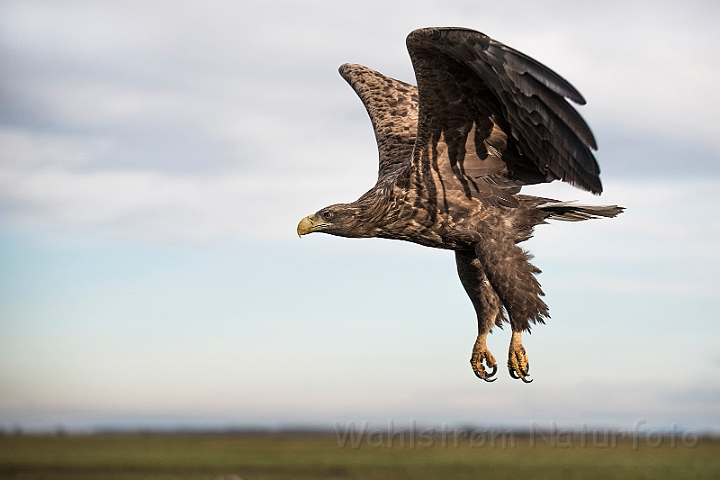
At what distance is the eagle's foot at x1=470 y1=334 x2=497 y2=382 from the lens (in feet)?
32.2

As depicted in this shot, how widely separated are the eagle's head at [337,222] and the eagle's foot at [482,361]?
1696 mm

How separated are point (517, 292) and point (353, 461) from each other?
99.9 m

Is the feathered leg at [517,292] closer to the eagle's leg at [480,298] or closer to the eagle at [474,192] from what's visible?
the eagle at [474,192]

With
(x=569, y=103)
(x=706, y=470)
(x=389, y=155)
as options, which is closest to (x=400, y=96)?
(x=389, y=155)

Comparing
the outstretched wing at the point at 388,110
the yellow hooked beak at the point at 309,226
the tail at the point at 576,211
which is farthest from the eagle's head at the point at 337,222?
the tail at the point at 576,211

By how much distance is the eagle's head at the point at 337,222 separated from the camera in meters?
9.87

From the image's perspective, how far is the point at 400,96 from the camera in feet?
42.2

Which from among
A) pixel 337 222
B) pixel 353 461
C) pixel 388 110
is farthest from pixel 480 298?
pixel 353 461

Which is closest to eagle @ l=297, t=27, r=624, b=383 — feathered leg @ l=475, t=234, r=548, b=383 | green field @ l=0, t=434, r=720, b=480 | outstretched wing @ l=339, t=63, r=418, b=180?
feathered leg @ l=475, t=234, r=548, b=383

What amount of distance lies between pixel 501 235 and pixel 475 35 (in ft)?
7.33

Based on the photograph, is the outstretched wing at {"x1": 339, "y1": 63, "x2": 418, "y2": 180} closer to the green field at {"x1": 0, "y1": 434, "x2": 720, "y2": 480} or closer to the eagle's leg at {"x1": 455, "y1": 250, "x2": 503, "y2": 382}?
the eagle's leg at {"x1": 455, "y1": 250, "x2": 503, "y2": 382}

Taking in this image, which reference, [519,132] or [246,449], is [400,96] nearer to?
[519,132]

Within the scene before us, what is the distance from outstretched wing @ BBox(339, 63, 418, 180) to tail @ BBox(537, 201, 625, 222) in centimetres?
205

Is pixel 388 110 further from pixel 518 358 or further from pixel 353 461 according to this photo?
pixel 353 461
